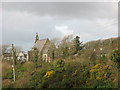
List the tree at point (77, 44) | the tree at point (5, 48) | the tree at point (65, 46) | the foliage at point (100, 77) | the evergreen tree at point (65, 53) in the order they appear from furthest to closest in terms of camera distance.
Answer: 1. the tree at point (5, 48)
2. the tree at point (77, 44)
3. the tree at point (65, 46)
4. the evergreen tree at point (65, 53)
5. the foliage at point (100, 77)

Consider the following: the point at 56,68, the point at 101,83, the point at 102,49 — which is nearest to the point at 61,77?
the point at 56,68

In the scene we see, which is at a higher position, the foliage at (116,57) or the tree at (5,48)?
the tree at (5,48)

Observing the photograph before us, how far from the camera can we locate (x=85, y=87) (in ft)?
34.0

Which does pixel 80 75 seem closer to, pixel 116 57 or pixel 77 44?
pixel 116 57

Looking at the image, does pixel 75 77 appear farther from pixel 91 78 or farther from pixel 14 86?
pixel 14 86

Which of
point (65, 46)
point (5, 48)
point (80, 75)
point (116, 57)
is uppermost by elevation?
point (65, 46)

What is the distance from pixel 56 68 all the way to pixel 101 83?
4.19 meters

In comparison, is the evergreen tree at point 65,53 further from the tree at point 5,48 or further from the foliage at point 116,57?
the tree at point 5,48

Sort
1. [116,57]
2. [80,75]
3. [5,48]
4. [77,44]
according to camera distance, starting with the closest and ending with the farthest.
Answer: [116,57] < [80,75] < [77,44] < [5,48]

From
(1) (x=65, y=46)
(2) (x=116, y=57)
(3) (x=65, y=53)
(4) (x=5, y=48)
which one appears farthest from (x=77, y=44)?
(4) (x=5, y=48)

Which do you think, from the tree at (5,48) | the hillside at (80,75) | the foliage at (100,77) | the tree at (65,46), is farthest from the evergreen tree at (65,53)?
the tree at (5,48)

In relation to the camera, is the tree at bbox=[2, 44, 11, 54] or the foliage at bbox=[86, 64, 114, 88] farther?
the tree at bbox=[2, 44, 11, 54]

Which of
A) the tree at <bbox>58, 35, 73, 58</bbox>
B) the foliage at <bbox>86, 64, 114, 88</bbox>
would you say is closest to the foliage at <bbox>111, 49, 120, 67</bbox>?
the foliage at <bbox>86, 64, 114, 88</bbox>

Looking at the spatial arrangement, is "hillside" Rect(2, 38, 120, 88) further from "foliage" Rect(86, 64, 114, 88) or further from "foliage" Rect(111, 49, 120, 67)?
"foliage" Rect(111, 49, 120, 67)
